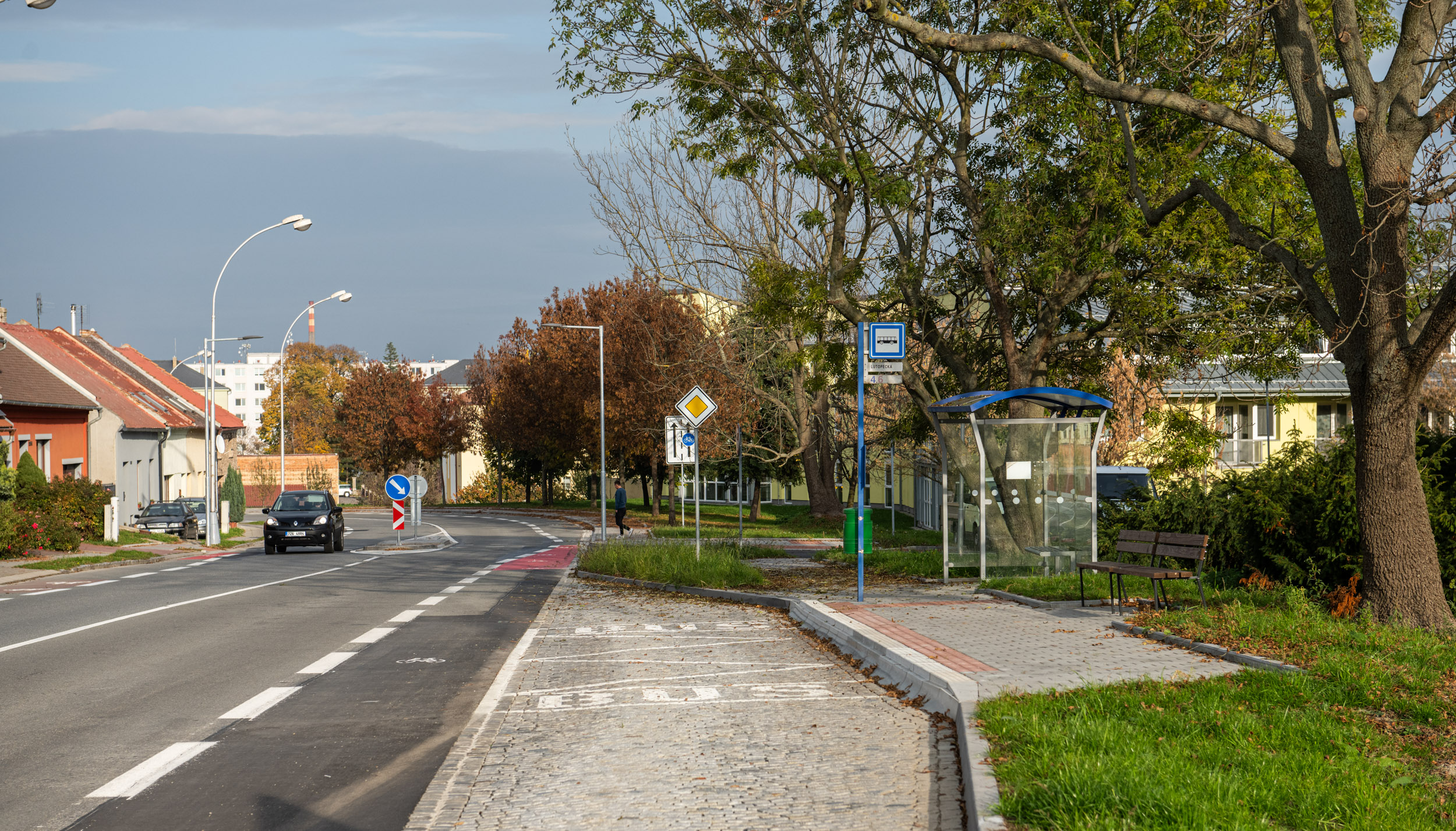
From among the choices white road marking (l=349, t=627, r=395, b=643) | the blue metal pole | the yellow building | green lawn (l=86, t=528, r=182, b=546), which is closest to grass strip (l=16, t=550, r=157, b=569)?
green lawn (l=86, t=528, r=182, b=546)

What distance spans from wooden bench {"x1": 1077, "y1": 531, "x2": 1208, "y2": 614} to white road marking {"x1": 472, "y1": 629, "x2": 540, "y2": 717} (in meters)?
5.80

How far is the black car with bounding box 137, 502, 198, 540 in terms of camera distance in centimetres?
3969

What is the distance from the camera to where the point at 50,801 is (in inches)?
234

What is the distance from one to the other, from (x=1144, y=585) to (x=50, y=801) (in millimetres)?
12037

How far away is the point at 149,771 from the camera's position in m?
6.57

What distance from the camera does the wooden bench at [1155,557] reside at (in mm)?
11211

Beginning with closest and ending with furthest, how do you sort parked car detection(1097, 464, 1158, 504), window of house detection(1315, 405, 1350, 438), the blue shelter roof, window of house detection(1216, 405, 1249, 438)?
the blue shelter roof < parked car detection(1097, 464, 1158, 504) < window of house detection(1315, 405, 1350, 438) < window of house detection(1216, 405, 1249, 438)

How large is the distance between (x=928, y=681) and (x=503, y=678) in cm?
355

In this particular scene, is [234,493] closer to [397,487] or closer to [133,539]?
[133,539]

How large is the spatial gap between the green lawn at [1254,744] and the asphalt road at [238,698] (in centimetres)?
313

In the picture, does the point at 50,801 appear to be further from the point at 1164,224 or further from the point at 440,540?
the point at 440,540

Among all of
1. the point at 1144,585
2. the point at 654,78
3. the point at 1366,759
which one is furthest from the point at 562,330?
the point at 1366,759

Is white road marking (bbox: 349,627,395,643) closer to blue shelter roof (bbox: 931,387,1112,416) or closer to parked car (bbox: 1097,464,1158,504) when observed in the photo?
blue shelter roof (bbox: 931,387,1112,416)

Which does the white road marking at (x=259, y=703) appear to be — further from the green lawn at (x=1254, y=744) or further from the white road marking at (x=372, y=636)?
the green lawn at (x=1254, y=744)
